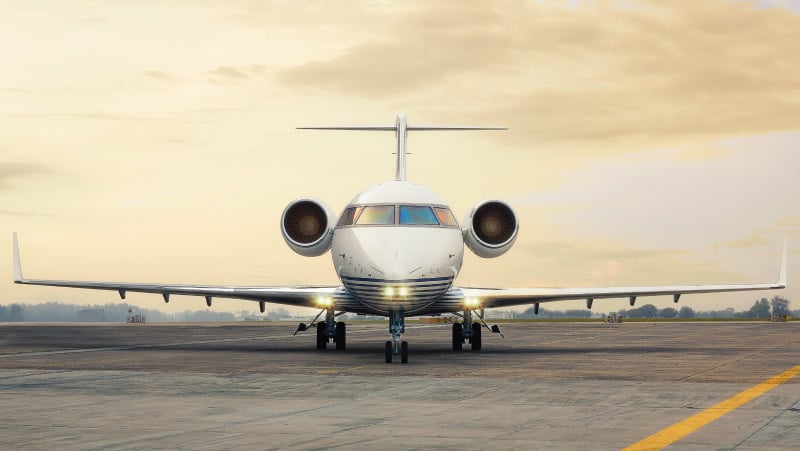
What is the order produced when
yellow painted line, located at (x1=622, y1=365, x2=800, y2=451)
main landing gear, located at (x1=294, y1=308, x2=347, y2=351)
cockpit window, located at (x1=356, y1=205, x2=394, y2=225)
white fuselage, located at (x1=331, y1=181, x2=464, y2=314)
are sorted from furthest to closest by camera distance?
main landing gear, located at (x1=294, y1=308, x2=347, y2=351) < cockpit window, located at (x1=356, y1=205, x2=394, y2=225) < white fuselage, located at (x1=331, y1=181, x2=464, y2=314) < yellow painted line, located at (x1=622, y1=365, x2=800, y2=451)

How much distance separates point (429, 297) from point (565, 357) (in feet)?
11.9

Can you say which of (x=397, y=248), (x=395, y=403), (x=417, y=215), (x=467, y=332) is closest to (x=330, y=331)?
(x=467, y=332)

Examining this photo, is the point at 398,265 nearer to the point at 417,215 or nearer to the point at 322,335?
the point at 417,215

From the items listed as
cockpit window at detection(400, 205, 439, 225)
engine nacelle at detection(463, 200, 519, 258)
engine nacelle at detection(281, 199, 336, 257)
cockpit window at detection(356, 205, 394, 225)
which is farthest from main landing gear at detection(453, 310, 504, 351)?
cockpit window at detection(356, 205, 394, 225)

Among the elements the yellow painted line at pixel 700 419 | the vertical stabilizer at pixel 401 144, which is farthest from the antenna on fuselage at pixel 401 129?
the yellow painted line at pixel 700 419

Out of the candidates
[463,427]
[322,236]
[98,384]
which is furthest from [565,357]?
[463,427]

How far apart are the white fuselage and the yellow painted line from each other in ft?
25.0

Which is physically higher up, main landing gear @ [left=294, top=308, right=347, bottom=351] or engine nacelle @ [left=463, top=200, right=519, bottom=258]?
engine nacelle @ [left=463, top=200, right=519, bottom=258]

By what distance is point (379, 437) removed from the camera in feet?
31.3

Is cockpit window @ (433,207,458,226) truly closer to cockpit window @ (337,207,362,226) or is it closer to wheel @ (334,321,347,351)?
cockpit window @ (337,207,362,226)

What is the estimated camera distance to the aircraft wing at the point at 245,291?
25.0 metres

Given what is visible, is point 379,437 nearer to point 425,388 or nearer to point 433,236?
point 425,388

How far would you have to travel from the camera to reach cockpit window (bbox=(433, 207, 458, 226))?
22.7m

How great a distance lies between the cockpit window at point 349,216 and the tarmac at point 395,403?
3095mm
